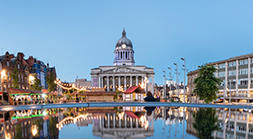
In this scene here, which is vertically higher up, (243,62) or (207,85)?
(243,62)

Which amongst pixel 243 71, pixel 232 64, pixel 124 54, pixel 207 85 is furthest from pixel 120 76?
pixel 207 85

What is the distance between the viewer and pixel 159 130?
18547 mm

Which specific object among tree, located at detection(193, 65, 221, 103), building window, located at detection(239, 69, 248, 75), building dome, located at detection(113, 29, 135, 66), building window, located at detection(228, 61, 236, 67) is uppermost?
building dome, located at detection(113, 29, 135, 66)

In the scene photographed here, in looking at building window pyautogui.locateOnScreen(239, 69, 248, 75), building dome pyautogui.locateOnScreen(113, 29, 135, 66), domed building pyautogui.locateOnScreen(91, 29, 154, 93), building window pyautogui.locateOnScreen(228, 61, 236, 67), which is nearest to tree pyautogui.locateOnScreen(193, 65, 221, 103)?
building window pyautogui.locateOnScreen(239, 69, 248, 75)

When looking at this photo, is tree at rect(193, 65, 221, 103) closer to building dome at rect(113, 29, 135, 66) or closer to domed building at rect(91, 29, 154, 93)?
domed building at rect(91, 29, 154, 93)

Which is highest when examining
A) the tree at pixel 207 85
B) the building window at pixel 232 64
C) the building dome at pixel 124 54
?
the building dome at pixel 124 54

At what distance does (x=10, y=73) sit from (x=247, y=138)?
213ft

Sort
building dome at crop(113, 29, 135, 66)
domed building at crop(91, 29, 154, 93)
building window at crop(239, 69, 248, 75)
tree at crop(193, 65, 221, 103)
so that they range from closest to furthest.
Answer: tree at crop(193, 65, 221, 103)
building window at crop(239, 69, 248, 75)
domed building at crop(91, 29, 154, 93)
building dome at crop(113, 29, 135, 66)

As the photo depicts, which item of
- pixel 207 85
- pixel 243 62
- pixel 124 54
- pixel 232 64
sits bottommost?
pixel 207 85

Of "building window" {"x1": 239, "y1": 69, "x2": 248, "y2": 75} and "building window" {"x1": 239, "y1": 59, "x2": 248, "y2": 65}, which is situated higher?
"building window" {"x1": 239, "y1": 59, "x2": 248, "y2": 65}

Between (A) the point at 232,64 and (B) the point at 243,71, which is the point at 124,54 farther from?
(B) the point at 243,71

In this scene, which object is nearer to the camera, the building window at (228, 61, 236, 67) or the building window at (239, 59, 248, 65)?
the building window at (239, 59, 248, 65)

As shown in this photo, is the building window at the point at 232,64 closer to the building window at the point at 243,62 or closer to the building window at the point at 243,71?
the building window at the point at 243,62

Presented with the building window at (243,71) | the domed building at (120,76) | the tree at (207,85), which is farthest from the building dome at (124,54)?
the tree at (207,85)
